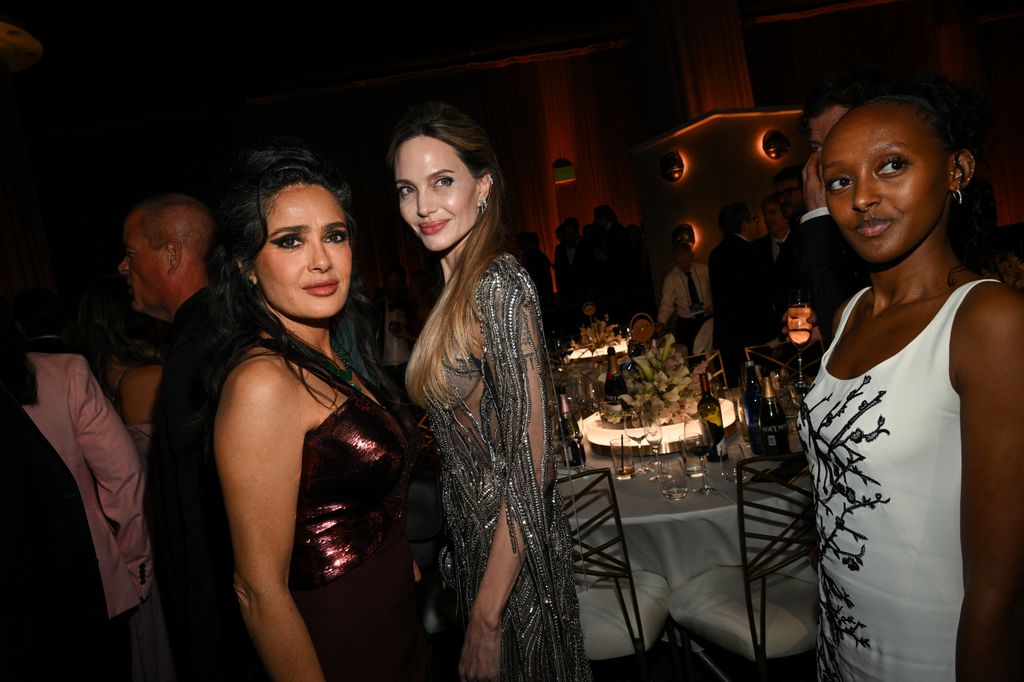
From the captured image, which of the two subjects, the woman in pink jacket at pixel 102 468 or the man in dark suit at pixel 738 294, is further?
the man in dark suit at pixel 738 294

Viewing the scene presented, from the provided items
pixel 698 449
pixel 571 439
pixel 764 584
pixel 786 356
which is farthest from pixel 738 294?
pixel 764 584

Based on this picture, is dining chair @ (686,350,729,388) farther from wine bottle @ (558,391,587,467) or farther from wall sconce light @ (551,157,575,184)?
wall sconce light @ (551,157,575,184)

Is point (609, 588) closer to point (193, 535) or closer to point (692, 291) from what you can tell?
point (193, 535)

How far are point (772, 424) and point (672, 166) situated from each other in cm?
709

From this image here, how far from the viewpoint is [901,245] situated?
123cm

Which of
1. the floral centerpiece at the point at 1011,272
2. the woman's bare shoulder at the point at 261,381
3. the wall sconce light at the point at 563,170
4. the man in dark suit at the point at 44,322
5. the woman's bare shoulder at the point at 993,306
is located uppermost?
the wall sconce light at the point at 563,170

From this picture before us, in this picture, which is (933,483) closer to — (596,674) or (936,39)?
(596,674)

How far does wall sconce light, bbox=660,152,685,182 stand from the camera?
915 cm

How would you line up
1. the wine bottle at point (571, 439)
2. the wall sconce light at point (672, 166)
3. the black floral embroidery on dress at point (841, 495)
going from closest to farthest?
the black floral embroidery on dress at point (841, 495) → the wine bottle at point (571, 439) → the wall sconce light at point (672, 166)

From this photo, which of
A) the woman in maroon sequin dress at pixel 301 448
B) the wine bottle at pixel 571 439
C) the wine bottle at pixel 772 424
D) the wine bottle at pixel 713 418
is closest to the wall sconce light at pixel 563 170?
the wine bottle at pixel 571 439

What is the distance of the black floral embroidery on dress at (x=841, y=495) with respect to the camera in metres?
1.28

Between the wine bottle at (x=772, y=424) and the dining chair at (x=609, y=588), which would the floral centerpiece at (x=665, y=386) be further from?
the dining chair at (x=609, y=588)

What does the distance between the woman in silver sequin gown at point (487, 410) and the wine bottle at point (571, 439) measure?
4.02 feet

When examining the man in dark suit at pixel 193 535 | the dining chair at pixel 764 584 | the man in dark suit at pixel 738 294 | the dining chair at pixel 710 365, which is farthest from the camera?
the man in dark suit at pixel 738 294
